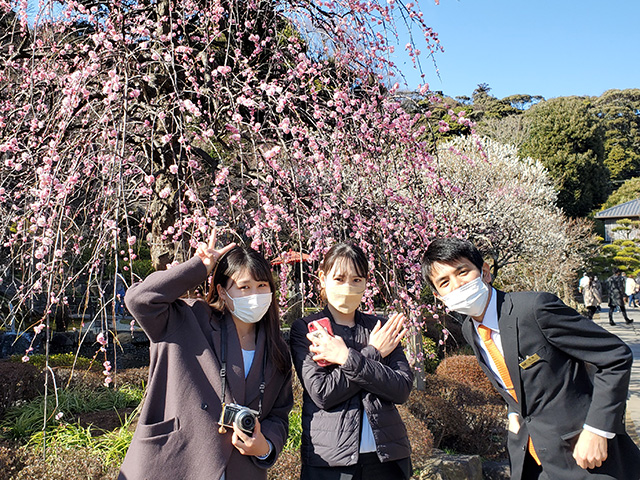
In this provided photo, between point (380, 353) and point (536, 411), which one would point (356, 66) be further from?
point (536, 411)

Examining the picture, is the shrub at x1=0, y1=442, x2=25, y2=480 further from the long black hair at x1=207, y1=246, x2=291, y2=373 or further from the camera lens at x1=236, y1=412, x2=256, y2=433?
the camera lens at x1=236, y1=412, x2=256, y2=433

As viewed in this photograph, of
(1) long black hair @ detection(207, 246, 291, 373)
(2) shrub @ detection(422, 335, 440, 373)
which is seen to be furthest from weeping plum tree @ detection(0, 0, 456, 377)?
(2) shrub @ detection(422, 335, 440, 373)

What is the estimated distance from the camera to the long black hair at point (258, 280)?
1869 mm

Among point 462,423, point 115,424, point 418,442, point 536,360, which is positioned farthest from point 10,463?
point 462,423

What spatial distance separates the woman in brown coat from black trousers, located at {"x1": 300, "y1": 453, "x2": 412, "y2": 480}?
0.54 feet

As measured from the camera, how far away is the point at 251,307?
1852 millimetres

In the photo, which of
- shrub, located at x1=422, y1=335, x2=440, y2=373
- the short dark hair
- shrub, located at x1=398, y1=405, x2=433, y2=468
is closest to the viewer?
the short dark hair

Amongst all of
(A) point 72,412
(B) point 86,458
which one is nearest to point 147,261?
(A) point 72,412

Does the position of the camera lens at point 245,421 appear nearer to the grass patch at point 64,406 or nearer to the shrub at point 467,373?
the grass patch at point 64,406

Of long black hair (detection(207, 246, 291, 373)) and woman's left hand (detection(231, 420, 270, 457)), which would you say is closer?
woman's left hand (detection(231, 420, 270, 457))

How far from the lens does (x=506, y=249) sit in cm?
990

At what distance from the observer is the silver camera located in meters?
1.61

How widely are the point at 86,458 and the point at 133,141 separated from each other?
1889 mm

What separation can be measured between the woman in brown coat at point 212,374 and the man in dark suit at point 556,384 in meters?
0.70
